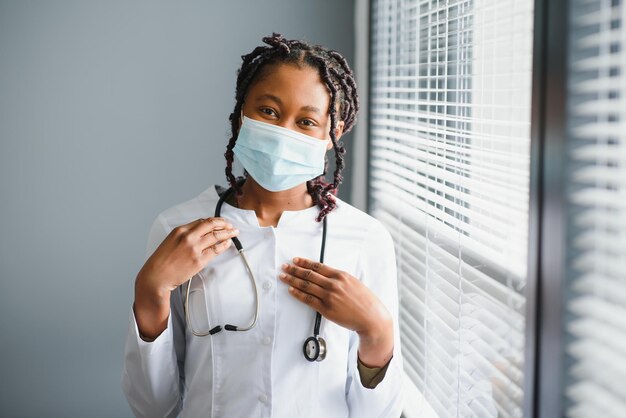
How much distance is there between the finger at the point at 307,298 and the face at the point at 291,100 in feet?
1.02

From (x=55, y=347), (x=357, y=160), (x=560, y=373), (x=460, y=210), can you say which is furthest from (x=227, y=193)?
(x=55, y=347)

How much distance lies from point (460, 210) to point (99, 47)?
1528mm

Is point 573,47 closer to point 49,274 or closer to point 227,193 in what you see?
point 227,193

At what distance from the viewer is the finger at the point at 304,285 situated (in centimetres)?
131

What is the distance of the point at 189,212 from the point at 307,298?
1.10 ft

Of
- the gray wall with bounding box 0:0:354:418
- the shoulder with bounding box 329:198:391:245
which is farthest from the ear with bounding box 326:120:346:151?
the gray wall with bounding box 0:0:354:418

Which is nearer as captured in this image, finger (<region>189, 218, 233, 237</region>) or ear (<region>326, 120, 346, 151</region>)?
finger (<region>189, 218, 233, 237</region>)

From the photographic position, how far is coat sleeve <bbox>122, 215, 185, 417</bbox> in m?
1.34

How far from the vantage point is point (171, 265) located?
1.29m

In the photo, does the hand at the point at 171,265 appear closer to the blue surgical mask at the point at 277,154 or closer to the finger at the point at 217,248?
the finger at the point at 217,248

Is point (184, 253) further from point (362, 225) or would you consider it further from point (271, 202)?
point (362, 225)

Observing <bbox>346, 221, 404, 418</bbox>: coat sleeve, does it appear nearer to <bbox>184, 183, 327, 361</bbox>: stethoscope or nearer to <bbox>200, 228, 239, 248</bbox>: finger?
<bbox>184, 183, 327, 361</bbox>: stethoscope

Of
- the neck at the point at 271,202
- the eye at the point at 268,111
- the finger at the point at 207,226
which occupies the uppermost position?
the eye at the point at 268,111

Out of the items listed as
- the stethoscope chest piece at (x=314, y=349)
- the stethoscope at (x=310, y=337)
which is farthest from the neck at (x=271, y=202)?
the stethoscope chest piece at (x=314, y=349)
